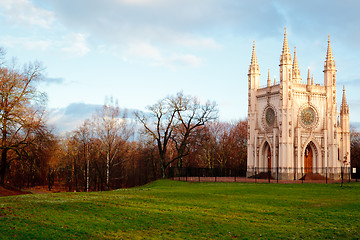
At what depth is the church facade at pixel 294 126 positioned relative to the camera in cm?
5297

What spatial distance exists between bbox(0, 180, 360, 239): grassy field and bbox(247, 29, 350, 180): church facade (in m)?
27.9

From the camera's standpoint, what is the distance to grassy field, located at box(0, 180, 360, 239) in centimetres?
1622

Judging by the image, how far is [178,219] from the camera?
63.0ft

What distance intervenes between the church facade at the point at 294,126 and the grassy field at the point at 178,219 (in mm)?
27884

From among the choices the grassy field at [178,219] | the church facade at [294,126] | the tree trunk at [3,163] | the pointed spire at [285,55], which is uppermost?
the pointed spire at [285,55]

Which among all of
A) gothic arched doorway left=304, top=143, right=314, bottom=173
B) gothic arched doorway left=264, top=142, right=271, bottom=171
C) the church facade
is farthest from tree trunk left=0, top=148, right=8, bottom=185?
gothic arched doorway left=304, top=143, right=314, bottom=173

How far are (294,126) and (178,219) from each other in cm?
3829

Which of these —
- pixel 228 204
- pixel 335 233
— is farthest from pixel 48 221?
pixel 335 233

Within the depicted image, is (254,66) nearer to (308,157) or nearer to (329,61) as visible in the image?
(329,61)

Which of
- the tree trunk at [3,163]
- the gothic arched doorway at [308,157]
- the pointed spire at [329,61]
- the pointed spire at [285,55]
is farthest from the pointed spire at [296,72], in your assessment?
the tree trunk at [3,163]

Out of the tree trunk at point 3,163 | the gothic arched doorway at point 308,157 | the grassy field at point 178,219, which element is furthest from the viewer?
the gothic arched doorway at point 308,157

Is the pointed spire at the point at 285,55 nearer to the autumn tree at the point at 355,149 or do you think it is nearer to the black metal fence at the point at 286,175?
the black metal fence at the point at 286,175

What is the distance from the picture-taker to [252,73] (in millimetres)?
60719

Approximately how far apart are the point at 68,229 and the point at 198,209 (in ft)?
26.4
